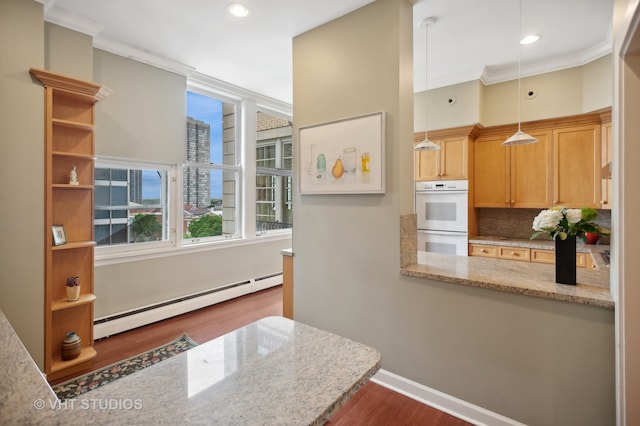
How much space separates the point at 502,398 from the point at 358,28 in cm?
264

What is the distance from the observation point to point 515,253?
3.59 meters

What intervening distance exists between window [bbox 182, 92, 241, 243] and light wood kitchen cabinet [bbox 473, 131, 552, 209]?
10.9 feet

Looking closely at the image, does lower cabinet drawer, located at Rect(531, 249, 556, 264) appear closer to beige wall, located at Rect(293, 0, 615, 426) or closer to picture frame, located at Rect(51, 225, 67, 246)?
beige wall, located at Rect(293, 0, 615, 426)

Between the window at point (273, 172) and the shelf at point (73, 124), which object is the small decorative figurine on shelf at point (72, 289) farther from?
the window at point (273, 172)

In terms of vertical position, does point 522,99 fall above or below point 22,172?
above

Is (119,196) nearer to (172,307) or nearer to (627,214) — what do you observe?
(172,307)

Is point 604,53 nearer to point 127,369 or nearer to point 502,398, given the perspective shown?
point 502,398

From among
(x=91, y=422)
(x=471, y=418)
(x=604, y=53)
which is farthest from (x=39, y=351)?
(x=604, y=53)

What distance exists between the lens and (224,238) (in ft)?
14.2

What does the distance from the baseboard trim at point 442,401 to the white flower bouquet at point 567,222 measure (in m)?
1.10

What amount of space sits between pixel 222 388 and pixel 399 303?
Answer: 1.59m

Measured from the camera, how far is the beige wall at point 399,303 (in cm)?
158

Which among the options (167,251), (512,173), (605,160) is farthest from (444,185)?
(167,251)

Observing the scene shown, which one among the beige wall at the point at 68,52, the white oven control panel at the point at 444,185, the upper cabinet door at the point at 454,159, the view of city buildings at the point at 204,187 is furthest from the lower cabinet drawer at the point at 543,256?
the beige wall at the point at 68,52
